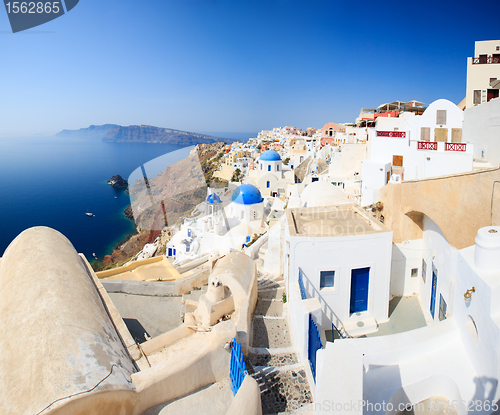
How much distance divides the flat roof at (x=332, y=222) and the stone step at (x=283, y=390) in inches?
116

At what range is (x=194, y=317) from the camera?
266 inches

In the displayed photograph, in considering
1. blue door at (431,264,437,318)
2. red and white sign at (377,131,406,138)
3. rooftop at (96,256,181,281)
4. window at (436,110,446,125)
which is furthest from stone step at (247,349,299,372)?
window at (436,110,446,125)

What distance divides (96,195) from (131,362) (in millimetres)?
66773

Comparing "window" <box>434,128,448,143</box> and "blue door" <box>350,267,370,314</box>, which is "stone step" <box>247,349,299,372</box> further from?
"window" <box>434,128,448,143</box>

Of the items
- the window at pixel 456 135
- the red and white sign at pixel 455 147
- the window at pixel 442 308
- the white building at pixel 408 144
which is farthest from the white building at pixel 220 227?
the window at pixel 442 308

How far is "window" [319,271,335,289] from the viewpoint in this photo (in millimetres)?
7363

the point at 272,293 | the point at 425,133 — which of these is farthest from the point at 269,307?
the point at 425,133

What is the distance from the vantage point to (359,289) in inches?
302

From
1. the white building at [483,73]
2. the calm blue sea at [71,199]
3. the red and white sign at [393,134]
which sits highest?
the white building at [483,73]

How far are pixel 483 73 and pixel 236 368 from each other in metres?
23.1

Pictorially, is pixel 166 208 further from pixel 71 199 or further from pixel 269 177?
pixel 71 199

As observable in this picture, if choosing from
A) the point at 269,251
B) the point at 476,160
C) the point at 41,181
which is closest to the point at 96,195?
the point at 41,181

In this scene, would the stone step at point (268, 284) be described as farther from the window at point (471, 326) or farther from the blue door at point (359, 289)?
the window at point (471, 326)

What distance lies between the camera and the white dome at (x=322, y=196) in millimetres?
11875
